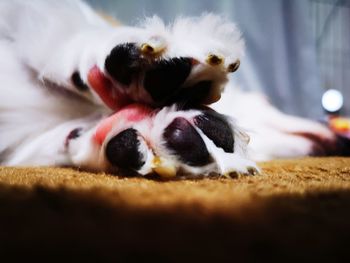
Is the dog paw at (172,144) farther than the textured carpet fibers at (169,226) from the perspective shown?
Yes

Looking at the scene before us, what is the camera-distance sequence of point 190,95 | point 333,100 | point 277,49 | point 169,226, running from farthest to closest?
1. point 333,100
2. point 277,49
3. point 190,95
4. point 169,226

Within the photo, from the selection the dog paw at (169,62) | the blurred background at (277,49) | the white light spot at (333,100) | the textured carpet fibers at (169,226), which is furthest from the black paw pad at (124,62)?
the white light spot at (333,100)

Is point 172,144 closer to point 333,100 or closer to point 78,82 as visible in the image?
point 78,82

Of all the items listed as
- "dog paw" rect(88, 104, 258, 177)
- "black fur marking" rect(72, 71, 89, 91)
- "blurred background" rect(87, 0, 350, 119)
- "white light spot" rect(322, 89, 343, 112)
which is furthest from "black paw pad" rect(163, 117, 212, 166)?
"white light spot" rect(322, 89, 343, 112)

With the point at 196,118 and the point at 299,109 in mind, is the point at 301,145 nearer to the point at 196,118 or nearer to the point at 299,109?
the point at 299,109

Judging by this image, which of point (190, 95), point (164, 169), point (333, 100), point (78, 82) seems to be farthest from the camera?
point (333, 100)

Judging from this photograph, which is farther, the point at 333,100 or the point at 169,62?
the point at 333,100

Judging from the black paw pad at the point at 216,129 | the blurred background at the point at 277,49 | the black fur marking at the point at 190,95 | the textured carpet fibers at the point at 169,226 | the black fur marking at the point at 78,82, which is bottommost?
the textured carpet fibers at the point at 169,226

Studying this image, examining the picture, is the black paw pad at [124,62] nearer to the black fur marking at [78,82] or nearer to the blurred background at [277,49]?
the black fur marking at [78,82]

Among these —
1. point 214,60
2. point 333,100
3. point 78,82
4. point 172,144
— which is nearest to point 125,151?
point 172,144
